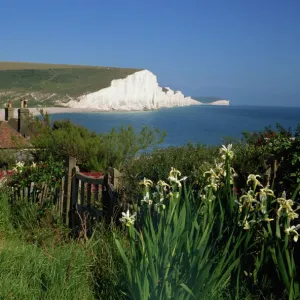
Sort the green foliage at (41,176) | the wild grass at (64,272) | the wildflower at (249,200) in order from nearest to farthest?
the wildflower at (249,200)
the wild grass at (64,272)
the green foliage at (41,176)

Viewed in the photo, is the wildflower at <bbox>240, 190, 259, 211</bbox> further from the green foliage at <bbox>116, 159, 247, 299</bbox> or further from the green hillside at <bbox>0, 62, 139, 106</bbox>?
the green hillside at <bbox>0, 62, 139, 106</bbox>

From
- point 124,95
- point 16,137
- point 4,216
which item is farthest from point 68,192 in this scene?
point 124,95

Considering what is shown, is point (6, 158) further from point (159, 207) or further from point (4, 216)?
point (159, 207)

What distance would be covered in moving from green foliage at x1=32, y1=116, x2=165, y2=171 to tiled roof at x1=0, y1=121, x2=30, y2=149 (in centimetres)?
162

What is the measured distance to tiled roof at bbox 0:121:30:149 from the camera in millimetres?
19873

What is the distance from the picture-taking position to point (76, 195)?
318 inches

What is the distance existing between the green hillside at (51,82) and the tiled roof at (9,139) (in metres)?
114

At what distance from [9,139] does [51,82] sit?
137126 millimetres

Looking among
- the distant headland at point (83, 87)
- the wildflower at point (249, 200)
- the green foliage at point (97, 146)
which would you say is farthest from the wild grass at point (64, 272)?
the distant headland at point (83, 87)

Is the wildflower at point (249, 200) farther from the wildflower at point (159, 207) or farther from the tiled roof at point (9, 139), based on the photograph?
the tiled roof at point (9, 139)

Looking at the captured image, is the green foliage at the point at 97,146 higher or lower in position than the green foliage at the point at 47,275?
lower

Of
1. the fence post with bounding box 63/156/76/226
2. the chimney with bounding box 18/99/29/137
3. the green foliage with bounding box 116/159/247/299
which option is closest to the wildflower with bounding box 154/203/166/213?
the green foliage with bounding box 116/159/247/299

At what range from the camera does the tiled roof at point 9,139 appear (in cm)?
1987

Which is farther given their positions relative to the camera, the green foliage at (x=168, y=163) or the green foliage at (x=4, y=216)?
the green foliage at (x=168, y=163)
